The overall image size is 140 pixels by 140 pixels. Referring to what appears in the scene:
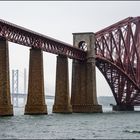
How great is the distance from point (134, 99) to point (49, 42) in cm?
4863

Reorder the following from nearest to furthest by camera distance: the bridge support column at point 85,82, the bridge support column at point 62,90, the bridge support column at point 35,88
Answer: the bridge support column at point 35,88 < the bridge support column at point 62,90 < the bridge support column at point 85,82

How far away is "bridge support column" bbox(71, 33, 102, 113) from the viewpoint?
11269 cm

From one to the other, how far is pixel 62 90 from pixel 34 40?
560 inches

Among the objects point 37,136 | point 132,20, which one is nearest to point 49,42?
point 132,20

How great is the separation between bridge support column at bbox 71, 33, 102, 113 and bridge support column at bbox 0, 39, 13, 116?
37909 mm

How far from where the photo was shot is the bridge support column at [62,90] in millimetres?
99625

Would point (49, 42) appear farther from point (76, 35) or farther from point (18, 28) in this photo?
point (76, 35)

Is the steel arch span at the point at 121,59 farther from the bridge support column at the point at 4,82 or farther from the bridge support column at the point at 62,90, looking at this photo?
the bridge support column at the point at 4,82

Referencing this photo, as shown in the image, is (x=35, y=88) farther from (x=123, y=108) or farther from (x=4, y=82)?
(x=123, y=108)

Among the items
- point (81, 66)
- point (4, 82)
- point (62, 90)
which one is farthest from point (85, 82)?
point (4, 82)

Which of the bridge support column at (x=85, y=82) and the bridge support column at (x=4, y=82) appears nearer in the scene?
the bridge support column at (x=4, y=82)

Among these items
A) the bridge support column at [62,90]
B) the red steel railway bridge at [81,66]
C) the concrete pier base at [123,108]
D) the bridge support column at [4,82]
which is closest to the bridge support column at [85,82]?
the red steel railway bridge at [81,66]

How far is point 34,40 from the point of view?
8956 cm

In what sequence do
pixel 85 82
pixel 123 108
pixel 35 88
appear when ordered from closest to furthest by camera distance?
1. pixel 35 88
2. pixel 85 82
3. pixel 123 108
